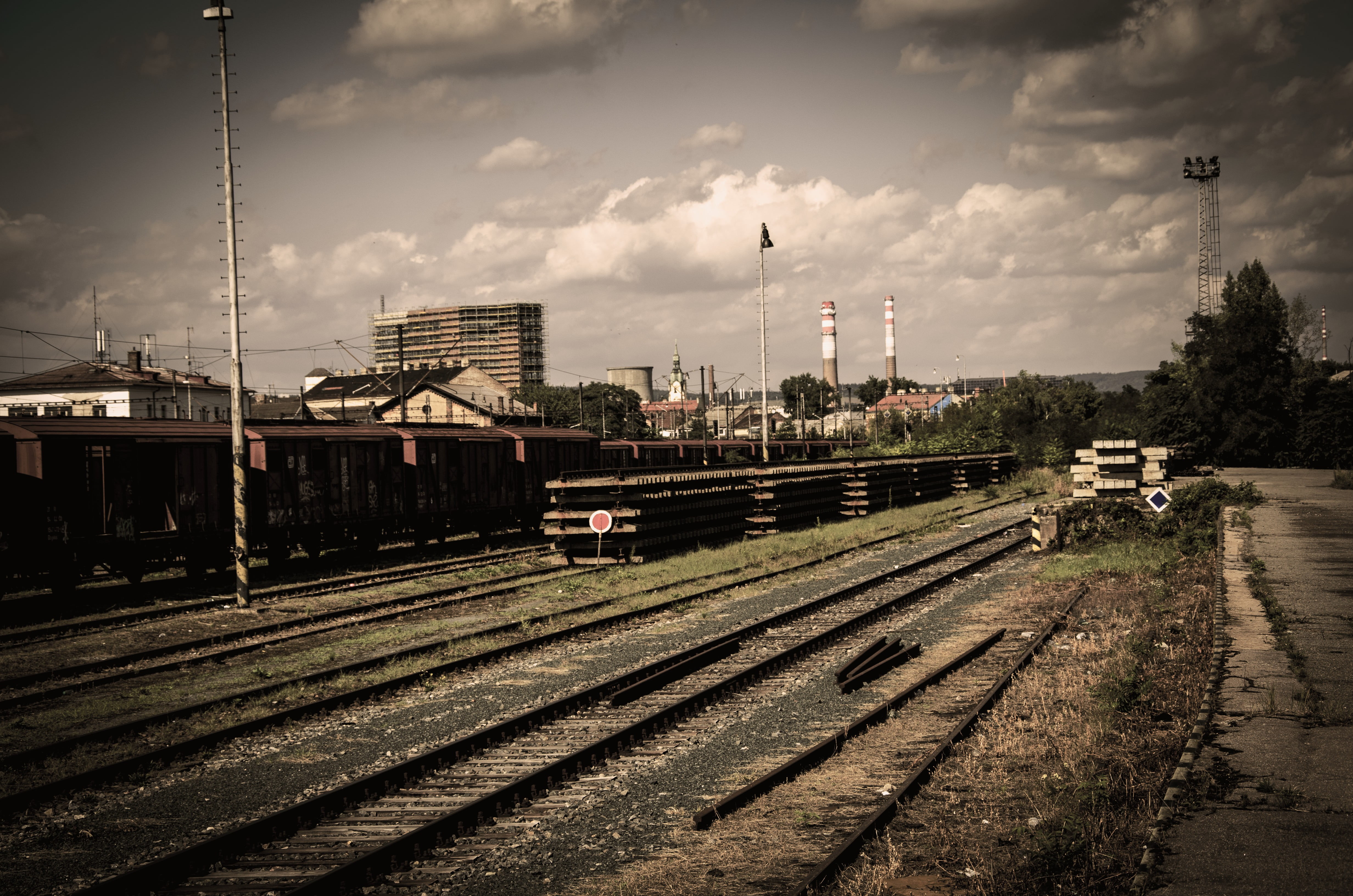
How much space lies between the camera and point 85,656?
1352 cm

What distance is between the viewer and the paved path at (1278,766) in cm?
515

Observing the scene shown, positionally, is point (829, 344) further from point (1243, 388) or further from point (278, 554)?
point (278, 554)

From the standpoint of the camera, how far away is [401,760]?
8398 mm

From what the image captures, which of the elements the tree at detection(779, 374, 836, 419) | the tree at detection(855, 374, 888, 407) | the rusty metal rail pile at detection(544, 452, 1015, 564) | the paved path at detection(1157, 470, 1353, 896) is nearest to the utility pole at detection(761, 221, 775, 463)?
the rusty metal rail pile at detection(544, 452, 1015, 564)

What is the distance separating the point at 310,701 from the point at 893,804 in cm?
645

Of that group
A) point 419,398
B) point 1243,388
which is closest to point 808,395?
point 419,398

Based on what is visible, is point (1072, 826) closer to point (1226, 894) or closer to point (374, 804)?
point (1226, 894)

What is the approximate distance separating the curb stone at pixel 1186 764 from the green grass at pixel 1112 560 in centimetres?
545

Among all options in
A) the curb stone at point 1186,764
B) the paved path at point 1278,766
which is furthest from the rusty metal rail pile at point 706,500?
the curb stone at point 1186,764

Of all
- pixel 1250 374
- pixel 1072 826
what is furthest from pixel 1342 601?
pixel 1250 374

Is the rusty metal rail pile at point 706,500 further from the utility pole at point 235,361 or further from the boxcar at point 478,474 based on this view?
the utility pole at point 235,361

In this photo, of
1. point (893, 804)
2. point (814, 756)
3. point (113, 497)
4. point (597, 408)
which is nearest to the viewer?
point (893, 804)

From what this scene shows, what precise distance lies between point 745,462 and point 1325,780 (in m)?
22.2

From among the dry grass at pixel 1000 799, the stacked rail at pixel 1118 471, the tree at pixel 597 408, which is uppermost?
the tree at pixel 597 408
